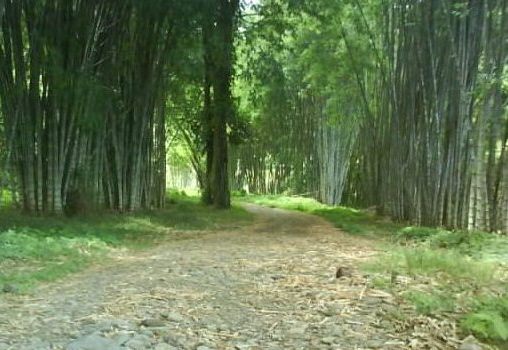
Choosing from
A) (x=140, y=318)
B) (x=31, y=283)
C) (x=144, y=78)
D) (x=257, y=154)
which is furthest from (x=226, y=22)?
→ (x=257, y=154)

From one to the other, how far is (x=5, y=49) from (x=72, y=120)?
1.31 metres

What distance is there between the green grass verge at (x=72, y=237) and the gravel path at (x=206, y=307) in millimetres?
342

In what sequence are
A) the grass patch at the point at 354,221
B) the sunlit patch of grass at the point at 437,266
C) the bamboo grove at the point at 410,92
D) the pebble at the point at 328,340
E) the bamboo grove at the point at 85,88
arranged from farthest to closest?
the grass patch at the point at 354,221 < the bamboo grove at the point at 85,88 < the bamboo grove at the point at 410,92 < the sunlit patch of grass at the point at 437,266 < the pebble at the point at 328,340

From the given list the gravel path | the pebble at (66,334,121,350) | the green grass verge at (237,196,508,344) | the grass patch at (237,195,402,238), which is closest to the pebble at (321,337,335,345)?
the gravel path

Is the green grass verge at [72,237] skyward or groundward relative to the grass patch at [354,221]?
skyward

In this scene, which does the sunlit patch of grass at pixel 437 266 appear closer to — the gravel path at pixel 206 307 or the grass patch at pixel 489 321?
the gravel path at pixel 206 307

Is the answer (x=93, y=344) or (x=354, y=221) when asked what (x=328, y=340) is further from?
(x=354, y=221)

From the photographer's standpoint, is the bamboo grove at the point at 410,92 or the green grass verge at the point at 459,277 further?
the bamboo grove at the point at 410,92

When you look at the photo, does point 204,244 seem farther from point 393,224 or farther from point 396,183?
point 396,183

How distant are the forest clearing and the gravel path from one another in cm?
2

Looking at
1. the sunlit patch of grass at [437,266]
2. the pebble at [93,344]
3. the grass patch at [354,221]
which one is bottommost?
the grass patch at [354,221]

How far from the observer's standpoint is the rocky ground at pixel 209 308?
2941 mm

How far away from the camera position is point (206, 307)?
3.52 m

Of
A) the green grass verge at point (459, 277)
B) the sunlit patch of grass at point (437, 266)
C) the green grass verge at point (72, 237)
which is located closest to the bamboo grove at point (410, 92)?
the green grass verge at point (459, 277)
